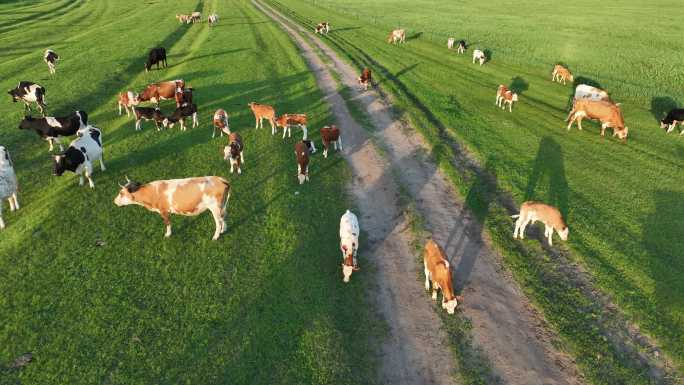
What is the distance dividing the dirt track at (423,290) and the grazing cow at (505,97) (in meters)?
9.20

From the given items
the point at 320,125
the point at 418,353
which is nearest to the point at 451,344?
the point at 418,353

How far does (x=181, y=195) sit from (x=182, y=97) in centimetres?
1174

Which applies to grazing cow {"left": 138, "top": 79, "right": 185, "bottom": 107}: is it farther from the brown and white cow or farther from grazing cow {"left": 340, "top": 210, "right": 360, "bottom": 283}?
grazing cow {"left": 340, "top": 210, "right": 360, "bottom": 283}

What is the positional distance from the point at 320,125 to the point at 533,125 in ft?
41.6

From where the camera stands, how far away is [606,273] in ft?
38.1

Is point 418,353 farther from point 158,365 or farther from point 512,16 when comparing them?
point 512,16

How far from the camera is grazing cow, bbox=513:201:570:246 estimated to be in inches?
496

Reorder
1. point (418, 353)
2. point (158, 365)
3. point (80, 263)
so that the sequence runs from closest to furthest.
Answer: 1. point (158, 365)
2. point (418, 353)
3. point (80, 263)

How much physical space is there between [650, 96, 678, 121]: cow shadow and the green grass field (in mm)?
22355

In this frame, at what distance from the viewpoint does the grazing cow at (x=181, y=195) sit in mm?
11883

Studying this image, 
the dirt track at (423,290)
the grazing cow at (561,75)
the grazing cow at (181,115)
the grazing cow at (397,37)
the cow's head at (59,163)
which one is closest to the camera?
the dirt track at (423,290)

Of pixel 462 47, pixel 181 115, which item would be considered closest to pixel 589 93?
pixel 462 47

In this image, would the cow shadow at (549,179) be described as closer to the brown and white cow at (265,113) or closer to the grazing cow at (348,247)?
the grazing cow at (348,247)

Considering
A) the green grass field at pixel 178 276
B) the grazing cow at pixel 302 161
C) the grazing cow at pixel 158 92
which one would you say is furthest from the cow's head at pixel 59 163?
the grazing cow at pixel 158 92
